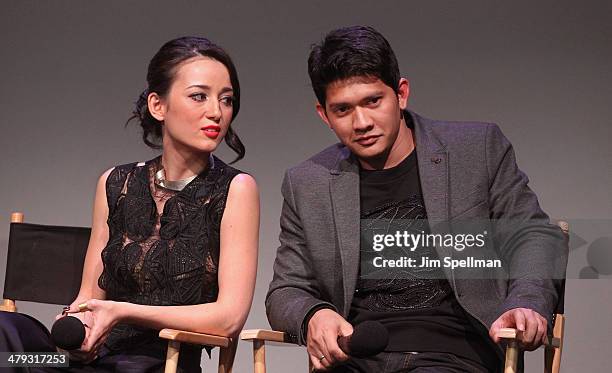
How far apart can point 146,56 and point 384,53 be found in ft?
5.61

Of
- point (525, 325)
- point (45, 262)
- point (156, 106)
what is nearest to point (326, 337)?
point (525, 325)

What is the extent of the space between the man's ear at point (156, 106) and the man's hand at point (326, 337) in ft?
2.89

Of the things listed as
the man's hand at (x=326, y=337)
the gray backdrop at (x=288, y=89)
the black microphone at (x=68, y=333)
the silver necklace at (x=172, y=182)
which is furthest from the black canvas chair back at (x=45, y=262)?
the man's hand at (x=326, y=337)

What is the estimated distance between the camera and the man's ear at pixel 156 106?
10.2ft

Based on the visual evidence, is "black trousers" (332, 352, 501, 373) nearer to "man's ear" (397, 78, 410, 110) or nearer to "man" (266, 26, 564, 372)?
"man" (266, 26, 564, 372)

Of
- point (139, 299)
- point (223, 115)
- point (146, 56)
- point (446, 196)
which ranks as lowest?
point (139, 299)

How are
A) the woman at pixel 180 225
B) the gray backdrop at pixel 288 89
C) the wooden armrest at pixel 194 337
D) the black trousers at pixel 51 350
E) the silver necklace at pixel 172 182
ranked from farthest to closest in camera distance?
the gray backdrop at pixel 288 89, the silver necklace at pixel 172 182, the woman at pixel 180 225, the wooden armrest at pixel 194 337, the black trousers at pixel 51 350

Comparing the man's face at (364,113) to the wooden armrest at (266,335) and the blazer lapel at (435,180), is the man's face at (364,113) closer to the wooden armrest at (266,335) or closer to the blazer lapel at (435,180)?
the blazer lapel at (435,180)

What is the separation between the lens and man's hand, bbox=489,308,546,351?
2.48 m

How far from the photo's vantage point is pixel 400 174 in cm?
294

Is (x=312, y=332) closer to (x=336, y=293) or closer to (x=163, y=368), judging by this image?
(x=336, y=293)

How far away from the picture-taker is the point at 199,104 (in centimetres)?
302

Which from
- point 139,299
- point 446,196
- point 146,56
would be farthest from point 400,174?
point 146,56

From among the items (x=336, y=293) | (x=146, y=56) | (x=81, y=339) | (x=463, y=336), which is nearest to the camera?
(x=81, y=339)
